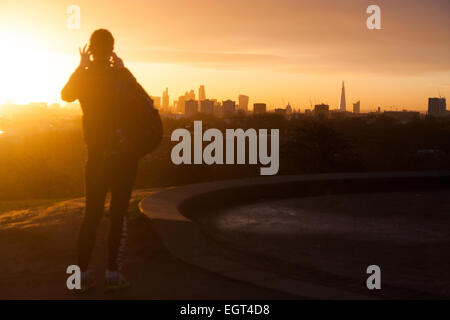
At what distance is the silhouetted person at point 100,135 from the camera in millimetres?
4453

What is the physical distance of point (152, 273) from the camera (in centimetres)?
515

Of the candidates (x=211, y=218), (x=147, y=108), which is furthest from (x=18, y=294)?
(x=211, y=218)

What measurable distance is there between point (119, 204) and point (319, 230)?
4.33m

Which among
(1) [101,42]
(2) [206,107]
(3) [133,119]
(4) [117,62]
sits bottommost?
(3) [133,119]

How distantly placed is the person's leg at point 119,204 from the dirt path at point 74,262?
320 millimetres

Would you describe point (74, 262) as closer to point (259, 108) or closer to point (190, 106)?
point (259, 108)

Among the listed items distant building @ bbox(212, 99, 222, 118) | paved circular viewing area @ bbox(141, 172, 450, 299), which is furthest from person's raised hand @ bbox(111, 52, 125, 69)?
distant building @ bbox(212, 99, 222, 118)

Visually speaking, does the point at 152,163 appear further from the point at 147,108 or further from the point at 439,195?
the point at 147,108

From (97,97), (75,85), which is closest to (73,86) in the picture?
(75,85)

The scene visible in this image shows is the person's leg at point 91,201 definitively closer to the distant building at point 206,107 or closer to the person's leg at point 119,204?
the person's leg at point 119,204

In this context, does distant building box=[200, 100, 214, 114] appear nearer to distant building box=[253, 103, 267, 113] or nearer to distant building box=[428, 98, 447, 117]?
distant building box=[253, 103, 267, 113]

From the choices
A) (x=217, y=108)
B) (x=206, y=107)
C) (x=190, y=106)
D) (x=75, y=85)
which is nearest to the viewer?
(x=75, y=85)

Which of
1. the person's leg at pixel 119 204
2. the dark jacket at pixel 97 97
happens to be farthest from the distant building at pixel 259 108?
the dark jacket at pixel 97 97

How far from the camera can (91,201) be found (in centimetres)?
453
